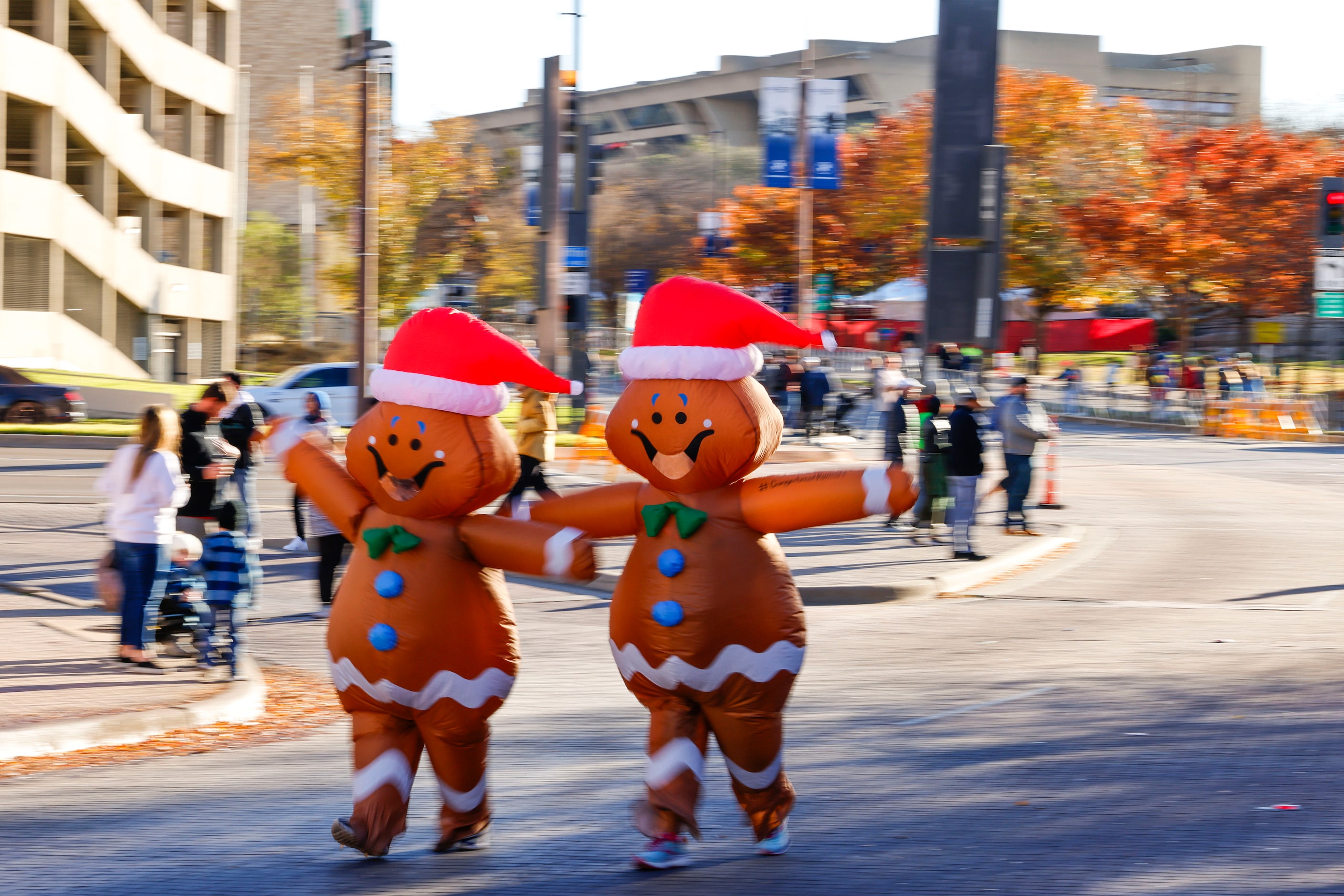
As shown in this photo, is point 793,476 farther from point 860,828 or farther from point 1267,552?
point 1267,552

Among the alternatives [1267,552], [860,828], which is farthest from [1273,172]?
[860,828]

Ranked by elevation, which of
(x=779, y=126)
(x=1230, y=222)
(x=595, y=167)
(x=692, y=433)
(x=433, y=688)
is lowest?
(x=433, y=688)

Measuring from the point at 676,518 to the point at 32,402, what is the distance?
26128 millimetres

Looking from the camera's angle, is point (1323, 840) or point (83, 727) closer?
point (1323, 840)

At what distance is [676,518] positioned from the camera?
203 inches

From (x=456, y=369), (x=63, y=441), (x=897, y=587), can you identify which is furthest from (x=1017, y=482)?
(x=63, y=441)

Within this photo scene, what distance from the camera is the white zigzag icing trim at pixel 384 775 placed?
517 centimetres

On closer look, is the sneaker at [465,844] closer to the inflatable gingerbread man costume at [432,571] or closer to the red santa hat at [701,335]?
the inflatable gingerbread man costume at [432,571]

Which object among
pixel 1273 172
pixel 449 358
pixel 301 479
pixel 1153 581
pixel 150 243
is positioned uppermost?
pixel 1273 172

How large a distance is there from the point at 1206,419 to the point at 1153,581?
2529cm

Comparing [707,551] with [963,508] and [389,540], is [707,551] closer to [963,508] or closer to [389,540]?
[389,540]

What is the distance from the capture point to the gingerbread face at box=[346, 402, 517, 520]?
5.14 meters

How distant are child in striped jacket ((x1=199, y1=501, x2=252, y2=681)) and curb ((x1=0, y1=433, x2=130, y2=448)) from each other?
1797 centimetres

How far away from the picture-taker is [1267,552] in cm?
1634
